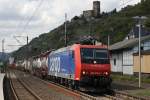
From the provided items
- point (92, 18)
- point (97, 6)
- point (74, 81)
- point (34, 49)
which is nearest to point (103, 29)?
point (34, 49)

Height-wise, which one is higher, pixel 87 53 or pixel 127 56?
pixel 127 56

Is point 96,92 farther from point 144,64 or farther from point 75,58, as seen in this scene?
point 144,64

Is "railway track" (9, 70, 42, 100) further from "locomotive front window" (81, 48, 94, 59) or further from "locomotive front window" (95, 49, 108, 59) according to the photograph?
"locomotive front window" (95, 49, 108, 59)

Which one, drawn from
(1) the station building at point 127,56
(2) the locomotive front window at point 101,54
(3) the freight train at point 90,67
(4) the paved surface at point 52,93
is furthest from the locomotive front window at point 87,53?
(1) the station building at point 127,56

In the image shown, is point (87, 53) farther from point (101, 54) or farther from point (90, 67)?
point (90, 67)

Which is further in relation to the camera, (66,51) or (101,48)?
(66,51)

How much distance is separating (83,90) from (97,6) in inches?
5400

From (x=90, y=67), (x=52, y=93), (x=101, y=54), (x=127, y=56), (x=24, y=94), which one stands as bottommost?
(x=24, y=94)

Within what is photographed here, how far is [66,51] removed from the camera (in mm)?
33281

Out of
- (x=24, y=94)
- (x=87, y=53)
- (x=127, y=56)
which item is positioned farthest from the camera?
(x=127, y=56)

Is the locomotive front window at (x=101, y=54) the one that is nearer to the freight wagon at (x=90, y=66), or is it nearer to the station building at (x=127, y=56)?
the freight wagon at (x=90, y=66)

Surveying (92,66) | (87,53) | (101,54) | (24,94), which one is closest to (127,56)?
(24,94)

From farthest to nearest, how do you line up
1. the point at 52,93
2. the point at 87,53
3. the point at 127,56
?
1. the point at 127,56
2. the point at 52,93
3. the point at 87,53

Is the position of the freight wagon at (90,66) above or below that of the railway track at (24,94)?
above
